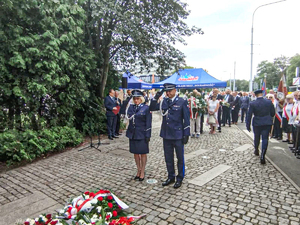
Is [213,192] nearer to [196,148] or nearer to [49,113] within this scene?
[196,148]

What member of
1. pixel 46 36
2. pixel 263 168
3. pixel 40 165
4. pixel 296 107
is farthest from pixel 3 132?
pixel 296 107

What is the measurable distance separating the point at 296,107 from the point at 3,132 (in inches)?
356

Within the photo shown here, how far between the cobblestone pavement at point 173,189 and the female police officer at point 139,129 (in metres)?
0.50

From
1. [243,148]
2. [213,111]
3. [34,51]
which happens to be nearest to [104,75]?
[34,51]

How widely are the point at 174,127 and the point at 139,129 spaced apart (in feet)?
2.53

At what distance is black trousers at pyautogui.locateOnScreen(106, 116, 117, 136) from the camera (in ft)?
31.0

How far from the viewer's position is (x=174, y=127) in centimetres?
445

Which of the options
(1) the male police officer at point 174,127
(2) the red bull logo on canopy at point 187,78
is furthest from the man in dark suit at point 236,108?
(1) the male police officer at point 174,127

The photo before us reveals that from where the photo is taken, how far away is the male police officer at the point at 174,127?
4434mm

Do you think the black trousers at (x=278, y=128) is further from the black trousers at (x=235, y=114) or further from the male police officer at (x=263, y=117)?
the black trousers at (x=235, y=114)

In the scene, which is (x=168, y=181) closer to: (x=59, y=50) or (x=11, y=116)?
(x=59, y=50)

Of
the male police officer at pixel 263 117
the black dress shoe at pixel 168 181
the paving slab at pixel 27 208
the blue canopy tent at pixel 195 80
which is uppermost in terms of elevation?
the blue canopy tent at pixel 195 80

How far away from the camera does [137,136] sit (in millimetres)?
4723

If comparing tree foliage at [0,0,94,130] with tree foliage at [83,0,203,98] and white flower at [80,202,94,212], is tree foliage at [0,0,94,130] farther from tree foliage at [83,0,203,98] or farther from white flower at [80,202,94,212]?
white flower at [80,202,94,212]
